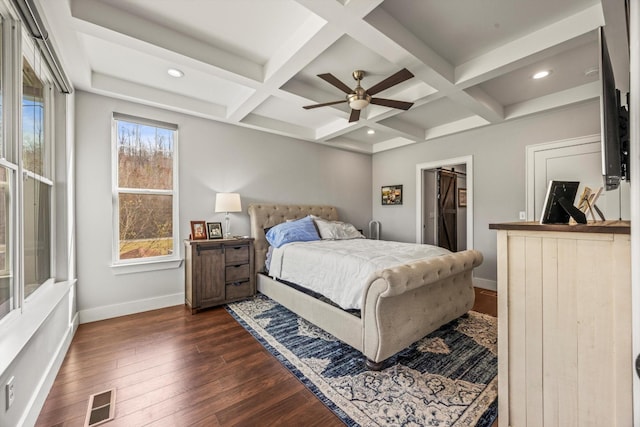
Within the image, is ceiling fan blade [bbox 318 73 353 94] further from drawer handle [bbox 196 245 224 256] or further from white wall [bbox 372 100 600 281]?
white wall [bbox 372 100 600 281]

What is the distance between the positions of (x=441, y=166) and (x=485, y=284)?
2.04 metres

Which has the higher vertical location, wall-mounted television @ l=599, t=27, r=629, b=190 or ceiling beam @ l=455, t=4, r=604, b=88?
ceiling beam @ l=455, t=4, r=604, b=88

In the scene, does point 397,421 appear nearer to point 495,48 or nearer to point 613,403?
point 613,403

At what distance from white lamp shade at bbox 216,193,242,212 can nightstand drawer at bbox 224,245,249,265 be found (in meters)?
0.52

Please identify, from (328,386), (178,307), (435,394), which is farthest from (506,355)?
(178,307)

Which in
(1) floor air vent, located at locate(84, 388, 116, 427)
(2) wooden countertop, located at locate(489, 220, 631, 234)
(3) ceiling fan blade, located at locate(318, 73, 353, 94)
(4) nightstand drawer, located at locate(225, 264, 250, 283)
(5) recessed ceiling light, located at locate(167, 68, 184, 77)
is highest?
(5) recessed ceiling light, located at locate(167, 68, 184, 77)

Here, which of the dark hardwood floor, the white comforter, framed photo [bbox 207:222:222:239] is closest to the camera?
the dark hardwood floor

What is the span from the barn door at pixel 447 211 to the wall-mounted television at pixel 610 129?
431 cm

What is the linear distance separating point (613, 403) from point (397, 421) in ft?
3.23

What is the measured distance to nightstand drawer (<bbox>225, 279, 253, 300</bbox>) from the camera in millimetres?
3470

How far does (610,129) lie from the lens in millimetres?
1037

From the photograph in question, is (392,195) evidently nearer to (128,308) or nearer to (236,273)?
(236,273)

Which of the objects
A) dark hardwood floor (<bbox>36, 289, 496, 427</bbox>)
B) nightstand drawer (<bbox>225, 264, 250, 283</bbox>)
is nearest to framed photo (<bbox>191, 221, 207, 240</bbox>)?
nightstand drawer (<bbox>225, 264, 250, 283</bbox>)

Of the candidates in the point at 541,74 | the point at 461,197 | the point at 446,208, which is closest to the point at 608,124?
the point at 541,74
